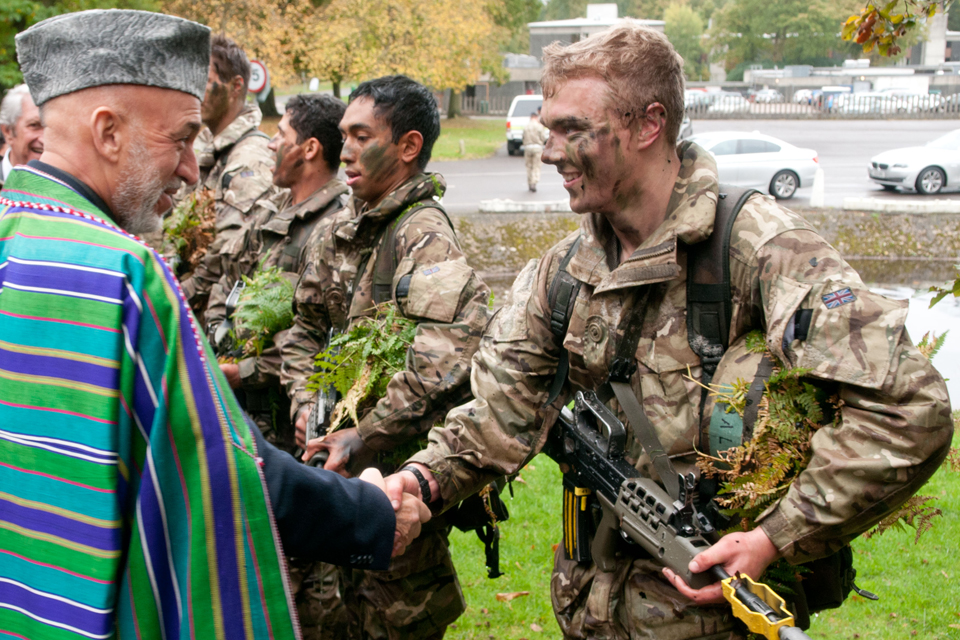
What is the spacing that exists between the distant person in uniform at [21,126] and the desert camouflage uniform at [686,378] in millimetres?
3686

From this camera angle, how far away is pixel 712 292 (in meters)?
2.53

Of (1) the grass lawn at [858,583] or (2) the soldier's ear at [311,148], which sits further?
(2) the soldier's ear at [311,148]

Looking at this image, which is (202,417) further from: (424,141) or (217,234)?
(217,234)

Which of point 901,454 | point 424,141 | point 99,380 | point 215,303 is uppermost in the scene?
point 424,141

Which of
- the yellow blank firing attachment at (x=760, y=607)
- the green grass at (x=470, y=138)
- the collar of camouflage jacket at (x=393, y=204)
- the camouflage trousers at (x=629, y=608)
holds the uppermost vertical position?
the collar of camouflage jacket at (x=393, y=204)

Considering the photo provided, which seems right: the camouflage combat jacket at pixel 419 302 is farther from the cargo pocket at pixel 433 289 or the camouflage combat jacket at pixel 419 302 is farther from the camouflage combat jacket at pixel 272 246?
the camouflage combat jacket at pixel 272 246

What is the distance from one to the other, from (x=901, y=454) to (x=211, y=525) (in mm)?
1742

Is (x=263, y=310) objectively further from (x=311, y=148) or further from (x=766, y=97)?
(x=766, y=97)

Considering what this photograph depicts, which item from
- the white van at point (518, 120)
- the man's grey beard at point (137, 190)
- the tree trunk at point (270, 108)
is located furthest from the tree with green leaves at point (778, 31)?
the man's grey beard at point (137, 190)

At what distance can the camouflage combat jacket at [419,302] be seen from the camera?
139 inches

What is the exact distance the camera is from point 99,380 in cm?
184

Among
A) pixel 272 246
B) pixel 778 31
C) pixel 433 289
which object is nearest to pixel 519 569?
pixel 433 289

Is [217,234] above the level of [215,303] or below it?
above

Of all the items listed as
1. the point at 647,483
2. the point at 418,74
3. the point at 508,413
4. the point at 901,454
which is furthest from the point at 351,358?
the point at 418,74
